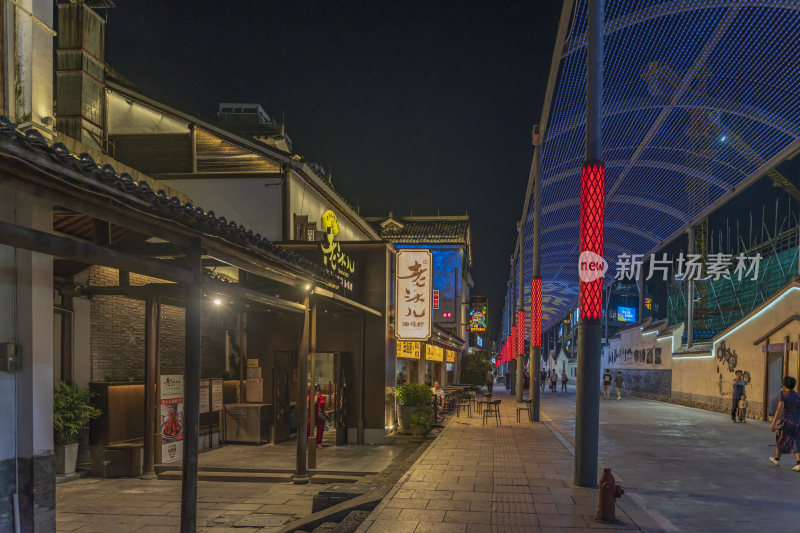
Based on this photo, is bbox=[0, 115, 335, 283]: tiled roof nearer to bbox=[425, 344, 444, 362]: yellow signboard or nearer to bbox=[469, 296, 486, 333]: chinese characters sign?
bbox=[425, 344, 444, 362]: yellow signboard

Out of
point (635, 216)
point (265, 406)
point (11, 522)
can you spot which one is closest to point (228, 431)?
point (265, 406)

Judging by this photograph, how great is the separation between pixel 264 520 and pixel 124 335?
5562 millimetres

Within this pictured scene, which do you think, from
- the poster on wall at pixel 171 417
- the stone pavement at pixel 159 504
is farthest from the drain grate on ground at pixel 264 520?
the poster on wall at pixel 171 417

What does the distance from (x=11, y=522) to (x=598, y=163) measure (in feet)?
28.1

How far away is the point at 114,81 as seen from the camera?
57.6 ft

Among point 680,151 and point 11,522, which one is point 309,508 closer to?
point 11,522

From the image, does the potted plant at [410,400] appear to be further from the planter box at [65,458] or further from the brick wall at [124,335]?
the planter box at [65,458]

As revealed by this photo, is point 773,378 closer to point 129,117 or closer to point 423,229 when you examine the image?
point 129,117

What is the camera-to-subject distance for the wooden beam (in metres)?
4.83

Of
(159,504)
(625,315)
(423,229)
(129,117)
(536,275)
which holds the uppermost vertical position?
(129,117)

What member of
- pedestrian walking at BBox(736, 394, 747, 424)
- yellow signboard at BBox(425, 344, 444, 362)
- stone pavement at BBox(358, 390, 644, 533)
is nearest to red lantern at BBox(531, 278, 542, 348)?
yellow signboard at BBox(425, 344, 444, 362)

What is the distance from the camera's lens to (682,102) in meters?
20.6

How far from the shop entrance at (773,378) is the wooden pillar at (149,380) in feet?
64.1

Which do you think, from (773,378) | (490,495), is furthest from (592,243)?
(773,378)
